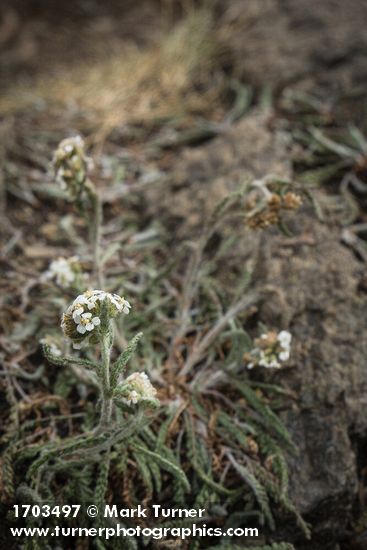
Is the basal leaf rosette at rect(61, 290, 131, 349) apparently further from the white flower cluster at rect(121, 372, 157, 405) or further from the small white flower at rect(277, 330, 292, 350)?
the small white flower at rect(277, 330, 292, 350)

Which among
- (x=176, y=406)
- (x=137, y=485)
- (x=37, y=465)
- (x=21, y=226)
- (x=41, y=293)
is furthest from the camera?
(x=21, y=226)

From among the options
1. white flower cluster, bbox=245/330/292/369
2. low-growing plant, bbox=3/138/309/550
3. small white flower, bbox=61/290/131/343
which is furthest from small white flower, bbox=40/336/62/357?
white flower cluster, bbox=245/330/292/369

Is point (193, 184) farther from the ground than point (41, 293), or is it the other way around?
point (193, 184)

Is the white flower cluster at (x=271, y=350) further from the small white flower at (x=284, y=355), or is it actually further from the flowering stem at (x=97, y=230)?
the flowering stem at (x=97, y=230)

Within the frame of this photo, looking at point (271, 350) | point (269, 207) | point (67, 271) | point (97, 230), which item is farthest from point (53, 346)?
point (269, 207)

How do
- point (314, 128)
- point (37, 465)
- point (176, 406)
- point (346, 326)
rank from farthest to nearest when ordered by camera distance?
1. point (314, 128)
2. point (346, 326)
3. point (176, 406)
4. point (37, 465)

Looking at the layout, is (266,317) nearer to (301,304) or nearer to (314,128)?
(301,304)

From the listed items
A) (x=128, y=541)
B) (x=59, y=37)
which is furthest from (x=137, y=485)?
(x=59, y=37)
